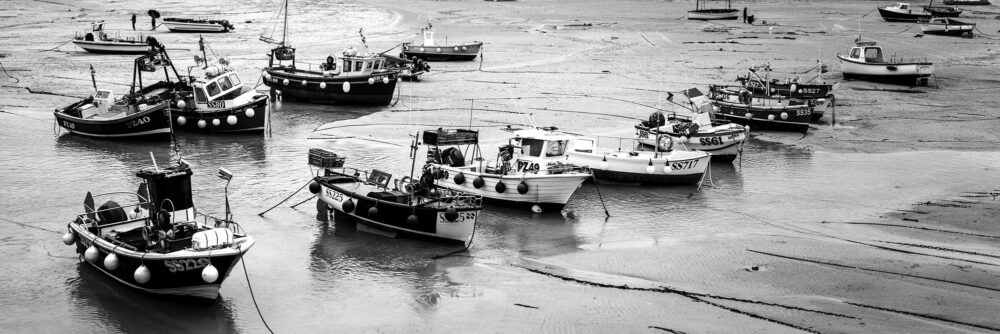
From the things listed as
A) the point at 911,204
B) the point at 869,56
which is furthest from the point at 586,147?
the point at 869,56

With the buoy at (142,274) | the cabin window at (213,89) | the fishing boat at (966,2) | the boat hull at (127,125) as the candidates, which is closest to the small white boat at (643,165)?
the buoy at (142,274)

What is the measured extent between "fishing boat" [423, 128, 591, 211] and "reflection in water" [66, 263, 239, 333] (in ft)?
26.2

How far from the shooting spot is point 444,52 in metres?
53.6

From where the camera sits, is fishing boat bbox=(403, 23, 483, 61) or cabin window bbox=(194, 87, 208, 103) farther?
fishing boat bbox=(403, 23, 483, 61)

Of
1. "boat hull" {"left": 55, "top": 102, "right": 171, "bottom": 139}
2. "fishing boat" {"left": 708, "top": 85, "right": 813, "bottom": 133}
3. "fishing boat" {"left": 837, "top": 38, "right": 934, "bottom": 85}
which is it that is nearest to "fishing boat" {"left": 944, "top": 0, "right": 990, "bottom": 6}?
"fishing boat" {"left": 837, "top": 38, "right": 934, "bottom": 85}

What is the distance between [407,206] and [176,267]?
5754mm

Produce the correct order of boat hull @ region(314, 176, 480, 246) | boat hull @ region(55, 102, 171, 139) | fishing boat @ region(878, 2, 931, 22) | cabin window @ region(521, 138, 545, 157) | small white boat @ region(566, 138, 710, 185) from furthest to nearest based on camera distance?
fishing boat @ region(878, 2, 931, 22), boat hull @ region(55, 102, 171, 139), small white boat @ region(566, 138, 710, 185), cabin window @ region(521, 138, 545, 157), boat hull @ region(314, 176, 480, 246)

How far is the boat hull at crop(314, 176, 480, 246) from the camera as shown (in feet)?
73.0

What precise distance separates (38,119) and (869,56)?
116 ft

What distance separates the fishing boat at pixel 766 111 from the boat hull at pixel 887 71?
36.5ft

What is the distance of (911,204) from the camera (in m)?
26.9

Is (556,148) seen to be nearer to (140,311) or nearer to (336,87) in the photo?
(140,311)

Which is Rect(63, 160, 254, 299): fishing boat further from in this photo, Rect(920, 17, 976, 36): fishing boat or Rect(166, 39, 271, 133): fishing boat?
Rect(920, 17, 976, 36): fishing boat

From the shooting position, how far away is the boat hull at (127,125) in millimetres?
33312
